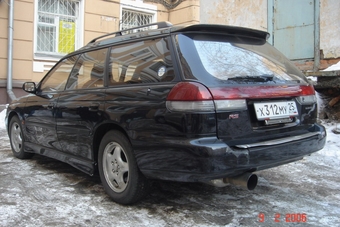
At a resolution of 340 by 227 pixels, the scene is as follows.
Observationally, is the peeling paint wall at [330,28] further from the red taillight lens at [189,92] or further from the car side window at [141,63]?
the red taillight lens at [189,92]

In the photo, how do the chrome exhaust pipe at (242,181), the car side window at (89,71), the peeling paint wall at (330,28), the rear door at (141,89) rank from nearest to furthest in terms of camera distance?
the chrome exhaust pipe at (242,181) → the rear door at (141,89) → the car side window at (89,71) → the peeling paint wall at (330,28)

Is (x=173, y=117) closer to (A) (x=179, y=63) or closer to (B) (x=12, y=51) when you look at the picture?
(A) (x=179, y=63)

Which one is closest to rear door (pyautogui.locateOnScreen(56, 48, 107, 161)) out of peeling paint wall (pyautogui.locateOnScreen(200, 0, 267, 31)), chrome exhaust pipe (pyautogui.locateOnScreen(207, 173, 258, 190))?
chrome exhaust pipe (pyautogui.locateOnScreen(207, 173, 258, 190))

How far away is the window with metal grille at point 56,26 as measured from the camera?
9.30 m

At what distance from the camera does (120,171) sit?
123 inches

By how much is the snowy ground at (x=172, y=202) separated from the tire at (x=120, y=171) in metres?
0.13

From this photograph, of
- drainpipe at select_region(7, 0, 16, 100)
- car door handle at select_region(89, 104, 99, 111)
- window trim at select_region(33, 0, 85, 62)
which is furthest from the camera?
window trim at select_region(33, 0, 85, 62)

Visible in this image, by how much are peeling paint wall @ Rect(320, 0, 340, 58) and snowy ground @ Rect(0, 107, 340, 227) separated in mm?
4501

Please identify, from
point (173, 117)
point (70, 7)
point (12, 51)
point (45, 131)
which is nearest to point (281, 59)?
point (173, 117)

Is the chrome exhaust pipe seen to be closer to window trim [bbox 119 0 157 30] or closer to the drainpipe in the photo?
the drainpipe

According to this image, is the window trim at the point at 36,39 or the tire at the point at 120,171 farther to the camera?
the window trim at the point at 36,39

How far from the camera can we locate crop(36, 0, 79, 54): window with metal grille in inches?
366

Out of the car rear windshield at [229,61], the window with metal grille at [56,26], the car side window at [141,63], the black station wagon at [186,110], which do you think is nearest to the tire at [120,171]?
the black station wagon at [186,110]
